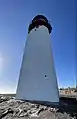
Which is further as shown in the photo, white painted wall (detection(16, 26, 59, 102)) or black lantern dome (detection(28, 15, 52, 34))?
black lantern dome (detection(28, 15, 52, 34))

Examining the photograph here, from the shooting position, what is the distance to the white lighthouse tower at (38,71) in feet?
46.4

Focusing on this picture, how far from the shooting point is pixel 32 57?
51.4ft

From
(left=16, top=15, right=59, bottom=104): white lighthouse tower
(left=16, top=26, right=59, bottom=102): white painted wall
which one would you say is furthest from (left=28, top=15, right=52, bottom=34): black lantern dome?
(left=16, top=26, right=59, bottom=102): white painted wall

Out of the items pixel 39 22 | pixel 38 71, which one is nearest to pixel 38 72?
pixel 38 71

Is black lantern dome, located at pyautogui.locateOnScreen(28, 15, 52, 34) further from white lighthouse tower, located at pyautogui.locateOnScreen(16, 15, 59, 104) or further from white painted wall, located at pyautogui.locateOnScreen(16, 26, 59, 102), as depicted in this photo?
white painted wall, located at pyautogui.locateOnScreen(16, 26, 59, 102)

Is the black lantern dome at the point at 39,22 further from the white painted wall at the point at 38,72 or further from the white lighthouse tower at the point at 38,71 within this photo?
the white painted wall at the point at 38,72

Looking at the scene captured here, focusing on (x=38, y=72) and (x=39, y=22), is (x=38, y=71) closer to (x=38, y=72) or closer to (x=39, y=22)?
(x=38, y=72)

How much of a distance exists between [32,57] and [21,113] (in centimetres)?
700

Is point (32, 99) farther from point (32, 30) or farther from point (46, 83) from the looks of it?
point (32, 30)

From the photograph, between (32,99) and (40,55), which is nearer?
(32,99)

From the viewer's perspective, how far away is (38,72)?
14.8 meters

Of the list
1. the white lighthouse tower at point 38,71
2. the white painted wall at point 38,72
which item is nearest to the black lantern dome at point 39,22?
the white lighthouse tower at point 38,71

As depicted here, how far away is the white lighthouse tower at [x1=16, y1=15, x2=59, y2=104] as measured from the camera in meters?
14.1

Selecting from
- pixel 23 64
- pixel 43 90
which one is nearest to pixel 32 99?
pixel 43 90
